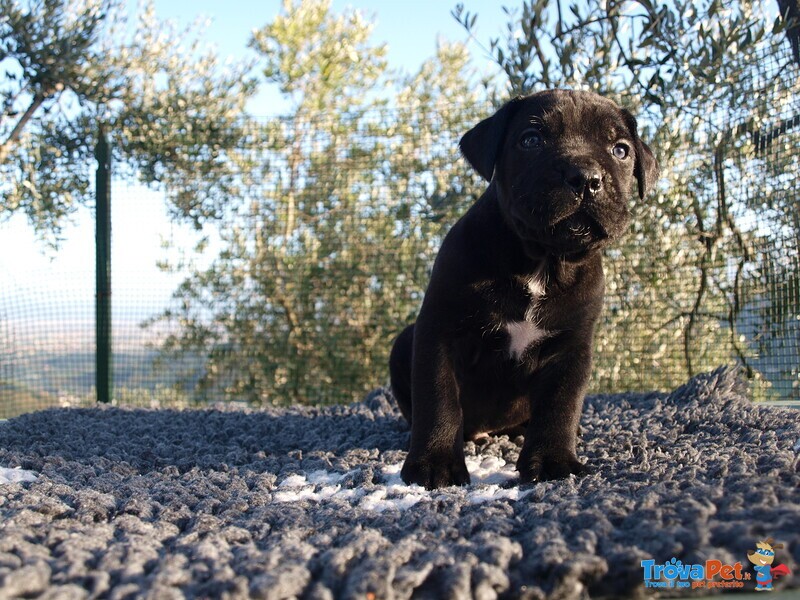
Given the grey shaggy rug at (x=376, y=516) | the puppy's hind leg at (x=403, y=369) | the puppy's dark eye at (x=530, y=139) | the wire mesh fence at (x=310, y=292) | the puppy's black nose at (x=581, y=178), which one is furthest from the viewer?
the wire mesh fence at (x=310, y=292)

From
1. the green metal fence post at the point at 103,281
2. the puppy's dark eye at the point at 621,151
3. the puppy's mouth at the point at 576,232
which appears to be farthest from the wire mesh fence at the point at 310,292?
the puppy's mouth at the point at 576,232

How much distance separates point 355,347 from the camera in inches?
215

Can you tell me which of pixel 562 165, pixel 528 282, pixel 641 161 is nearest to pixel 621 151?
pixel 641 161

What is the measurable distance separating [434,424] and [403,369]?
0.74m

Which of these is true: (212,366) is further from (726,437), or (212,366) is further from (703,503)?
(703,503)

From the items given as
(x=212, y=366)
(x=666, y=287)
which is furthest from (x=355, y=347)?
(x=666, y=287)

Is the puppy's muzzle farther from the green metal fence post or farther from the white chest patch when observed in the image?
the green metal fence post

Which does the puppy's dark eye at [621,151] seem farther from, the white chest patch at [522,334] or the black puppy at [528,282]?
the white chest patch at [522,334]

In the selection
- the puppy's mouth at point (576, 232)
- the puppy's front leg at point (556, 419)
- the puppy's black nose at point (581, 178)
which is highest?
the puppy's black nose at point (581, 178)

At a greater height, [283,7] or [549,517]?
[283,7]

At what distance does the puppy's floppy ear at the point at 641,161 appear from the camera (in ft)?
8.66

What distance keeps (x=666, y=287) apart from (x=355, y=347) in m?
2.27

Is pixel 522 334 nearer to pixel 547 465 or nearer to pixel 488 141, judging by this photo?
pixel 547 465

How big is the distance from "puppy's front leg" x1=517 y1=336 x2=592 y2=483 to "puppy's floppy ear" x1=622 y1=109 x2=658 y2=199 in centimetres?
68
